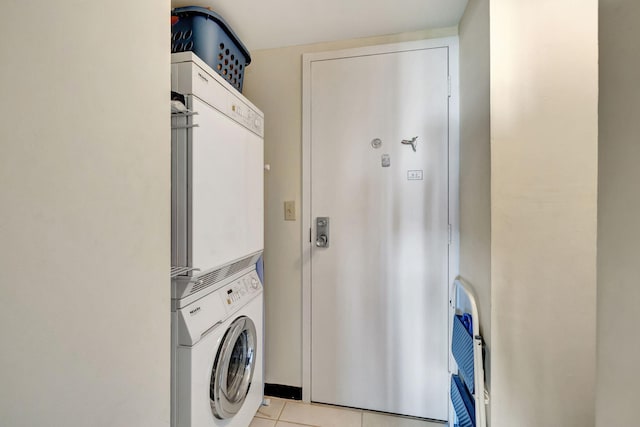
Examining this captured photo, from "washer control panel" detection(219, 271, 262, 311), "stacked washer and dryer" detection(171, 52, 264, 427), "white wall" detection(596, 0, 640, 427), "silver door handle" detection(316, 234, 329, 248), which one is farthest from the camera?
"silver door handle" detection(316, 234, 329, 248)

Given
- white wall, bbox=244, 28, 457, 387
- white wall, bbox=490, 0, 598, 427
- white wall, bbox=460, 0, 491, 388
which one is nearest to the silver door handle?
white wall, bbox=244, 28, 457, 387

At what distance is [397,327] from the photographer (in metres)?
1.58

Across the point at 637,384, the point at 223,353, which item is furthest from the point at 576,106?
the point at 223,353

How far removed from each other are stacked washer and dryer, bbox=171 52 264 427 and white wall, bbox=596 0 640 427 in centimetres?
106

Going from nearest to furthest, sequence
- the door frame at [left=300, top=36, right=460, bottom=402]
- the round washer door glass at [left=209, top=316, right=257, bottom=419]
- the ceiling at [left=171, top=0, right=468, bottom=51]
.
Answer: the round washer door glass at [left=209, top=316, right=257, bottom=419]
the ceiling at [left=171, top=0, right=468, bottom=51]
the door frame at [left=300, top=36, right=460, bottom=402]

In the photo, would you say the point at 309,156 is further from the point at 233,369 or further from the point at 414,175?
the point at 233,369

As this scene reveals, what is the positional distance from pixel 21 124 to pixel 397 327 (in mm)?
1723

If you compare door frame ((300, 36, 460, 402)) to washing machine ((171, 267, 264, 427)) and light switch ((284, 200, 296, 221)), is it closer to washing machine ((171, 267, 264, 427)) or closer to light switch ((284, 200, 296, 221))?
light switch ((284, 200, 296, 221))

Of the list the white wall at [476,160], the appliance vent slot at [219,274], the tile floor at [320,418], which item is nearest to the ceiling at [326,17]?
the white wall at [476,160]

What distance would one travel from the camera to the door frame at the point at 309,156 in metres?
1.49

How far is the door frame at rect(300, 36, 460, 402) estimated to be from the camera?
149cm

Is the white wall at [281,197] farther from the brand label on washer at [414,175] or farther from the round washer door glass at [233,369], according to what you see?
the brand label on washer at [414,175]

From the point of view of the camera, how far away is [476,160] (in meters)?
1.23

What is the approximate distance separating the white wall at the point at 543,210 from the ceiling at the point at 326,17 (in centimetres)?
46
